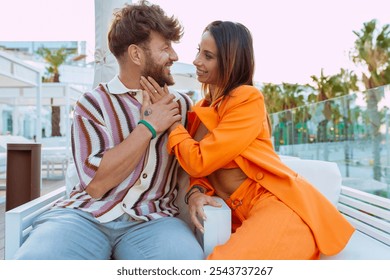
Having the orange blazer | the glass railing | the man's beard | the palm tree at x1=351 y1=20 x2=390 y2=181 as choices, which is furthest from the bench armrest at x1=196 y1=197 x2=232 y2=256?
the palm tree at x1=351 y1=20 x2=390 y2=181

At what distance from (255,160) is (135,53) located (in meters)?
0.78

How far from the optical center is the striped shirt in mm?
1908

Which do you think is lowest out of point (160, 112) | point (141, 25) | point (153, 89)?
point (160, 112)

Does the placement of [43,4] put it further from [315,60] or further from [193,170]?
[315,60]

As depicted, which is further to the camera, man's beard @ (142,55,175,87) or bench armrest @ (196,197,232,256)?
man's beard @ (142,55,175,87)

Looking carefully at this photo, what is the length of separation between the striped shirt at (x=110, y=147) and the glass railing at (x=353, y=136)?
447 cm

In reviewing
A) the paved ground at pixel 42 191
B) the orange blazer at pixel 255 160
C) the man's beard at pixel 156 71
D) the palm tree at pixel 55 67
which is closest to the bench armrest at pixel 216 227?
the orange blazer at pixel 255 160

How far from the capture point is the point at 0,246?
3.78m

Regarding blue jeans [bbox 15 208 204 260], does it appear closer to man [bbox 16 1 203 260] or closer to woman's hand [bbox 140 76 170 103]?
man [bbox 16 1 203 260]

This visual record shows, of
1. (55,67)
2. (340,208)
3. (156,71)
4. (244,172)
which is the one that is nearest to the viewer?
(244,172)

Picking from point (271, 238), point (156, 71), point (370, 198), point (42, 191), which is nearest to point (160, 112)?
point (156, 71)

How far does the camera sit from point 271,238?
1656 millimetres

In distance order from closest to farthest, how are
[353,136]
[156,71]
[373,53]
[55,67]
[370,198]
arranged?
[156,71] → [370,198] → [353,136] → [373,53] → [55,67]

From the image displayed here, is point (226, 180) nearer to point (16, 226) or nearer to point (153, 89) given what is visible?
point (153, 89)
